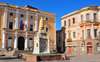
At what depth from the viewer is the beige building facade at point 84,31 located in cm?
3212

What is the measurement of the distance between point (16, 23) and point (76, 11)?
62.7ft

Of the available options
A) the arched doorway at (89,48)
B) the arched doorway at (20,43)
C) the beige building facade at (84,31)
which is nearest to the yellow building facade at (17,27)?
the arched doorway at (20,43)

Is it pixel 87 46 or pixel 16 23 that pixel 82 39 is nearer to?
pixel 87 46

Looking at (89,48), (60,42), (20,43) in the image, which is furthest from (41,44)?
(60,42)

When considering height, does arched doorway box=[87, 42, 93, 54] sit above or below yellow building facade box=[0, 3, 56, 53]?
below

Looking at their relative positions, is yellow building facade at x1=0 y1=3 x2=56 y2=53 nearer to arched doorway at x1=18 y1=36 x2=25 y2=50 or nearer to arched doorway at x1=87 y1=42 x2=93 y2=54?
arched doorway at x1=18 y1=36 x2=25 y2=50

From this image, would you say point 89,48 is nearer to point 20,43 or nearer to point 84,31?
point 84,31

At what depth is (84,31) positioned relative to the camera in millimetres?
33031

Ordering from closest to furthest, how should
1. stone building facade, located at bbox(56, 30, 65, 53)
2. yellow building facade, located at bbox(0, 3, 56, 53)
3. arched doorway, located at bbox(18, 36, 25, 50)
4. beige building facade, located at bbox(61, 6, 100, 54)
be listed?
1. yellow building facade, located at bbox(0, 3, 56, 53)
2. beige building facade, located at bbox(61, 6, 100, 54)
3. arched doorway, located at bbox(18, 36, 25, 50)
4. stone building facade, located at bbox(56, 30, 65, 53)

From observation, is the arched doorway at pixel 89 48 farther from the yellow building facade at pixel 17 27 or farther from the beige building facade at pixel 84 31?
the yellow building facade at pixel 17 27

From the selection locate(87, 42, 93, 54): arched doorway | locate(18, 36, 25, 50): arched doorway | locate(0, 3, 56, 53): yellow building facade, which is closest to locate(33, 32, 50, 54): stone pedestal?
locate(0, 3, 56, 53): yellow building facade

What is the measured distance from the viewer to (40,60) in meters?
16.8

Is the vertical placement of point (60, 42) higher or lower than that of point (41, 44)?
lower

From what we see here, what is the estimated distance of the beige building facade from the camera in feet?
105
